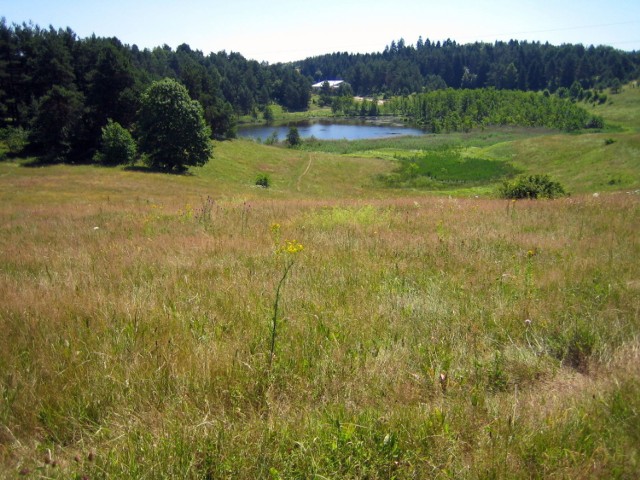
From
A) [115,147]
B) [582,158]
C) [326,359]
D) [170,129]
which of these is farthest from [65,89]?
[582,158]

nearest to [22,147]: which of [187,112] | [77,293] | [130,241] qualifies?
[187,112]

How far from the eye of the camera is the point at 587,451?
2.29m

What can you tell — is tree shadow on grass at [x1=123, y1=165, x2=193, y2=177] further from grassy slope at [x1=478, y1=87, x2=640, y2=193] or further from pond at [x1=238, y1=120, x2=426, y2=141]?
pond at [x1=238, y1=120, x2=426, y2=141]

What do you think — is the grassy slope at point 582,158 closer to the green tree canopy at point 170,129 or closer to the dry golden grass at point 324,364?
the dry golden grass at point 324,364

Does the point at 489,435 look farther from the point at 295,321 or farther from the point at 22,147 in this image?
the point at 22,147

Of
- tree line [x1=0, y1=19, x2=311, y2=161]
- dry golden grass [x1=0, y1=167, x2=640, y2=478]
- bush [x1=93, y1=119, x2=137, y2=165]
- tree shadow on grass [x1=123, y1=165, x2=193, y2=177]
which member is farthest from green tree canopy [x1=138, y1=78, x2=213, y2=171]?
dry golden grass [x1=0, y1=167, x2=640, y2=478]

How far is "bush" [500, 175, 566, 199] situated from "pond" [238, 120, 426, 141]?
340 feet

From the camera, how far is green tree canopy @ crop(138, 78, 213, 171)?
162 ft

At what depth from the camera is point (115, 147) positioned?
50094 mm

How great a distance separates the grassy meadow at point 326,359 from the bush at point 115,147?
48.2 meters

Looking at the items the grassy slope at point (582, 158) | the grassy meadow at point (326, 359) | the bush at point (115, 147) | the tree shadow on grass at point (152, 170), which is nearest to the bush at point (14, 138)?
the bush at point (115, 147)

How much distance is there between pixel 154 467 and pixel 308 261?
406cm

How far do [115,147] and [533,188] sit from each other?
1862 inches

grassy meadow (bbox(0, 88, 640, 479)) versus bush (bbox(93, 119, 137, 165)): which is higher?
bush (bbox(93, 119, 137, 165))
